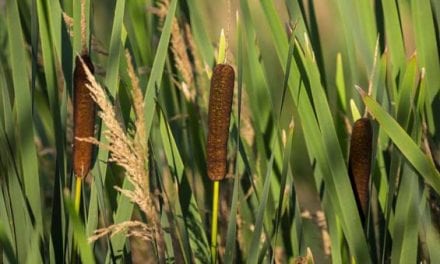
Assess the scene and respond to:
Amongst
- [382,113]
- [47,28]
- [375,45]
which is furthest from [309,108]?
[47,28]

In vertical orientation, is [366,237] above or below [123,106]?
below

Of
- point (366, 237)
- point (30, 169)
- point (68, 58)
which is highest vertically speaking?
point (68, 58)

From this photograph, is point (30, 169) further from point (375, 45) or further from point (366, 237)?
point (375, 45)

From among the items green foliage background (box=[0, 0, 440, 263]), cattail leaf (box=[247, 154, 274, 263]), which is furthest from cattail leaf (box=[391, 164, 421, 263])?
cattail leaf (box=[247, 154, 274, 263])

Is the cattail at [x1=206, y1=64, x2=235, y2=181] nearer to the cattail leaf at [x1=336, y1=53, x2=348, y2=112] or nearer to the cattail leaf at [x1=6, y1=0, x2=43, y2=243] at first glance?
the cattail leaf at [x1=6, y1=0, x2=43, y2=243]

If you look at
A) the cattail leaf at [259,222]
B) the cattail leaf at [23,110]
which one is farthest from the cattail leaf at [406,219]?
the cattail leaf at [23,110]

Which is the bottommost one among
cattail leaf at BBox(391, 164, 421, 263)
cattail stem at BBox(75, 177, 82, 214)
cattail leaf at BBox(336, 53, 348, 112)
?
cattail leaf at BBox(391, 164, 421, 263)
